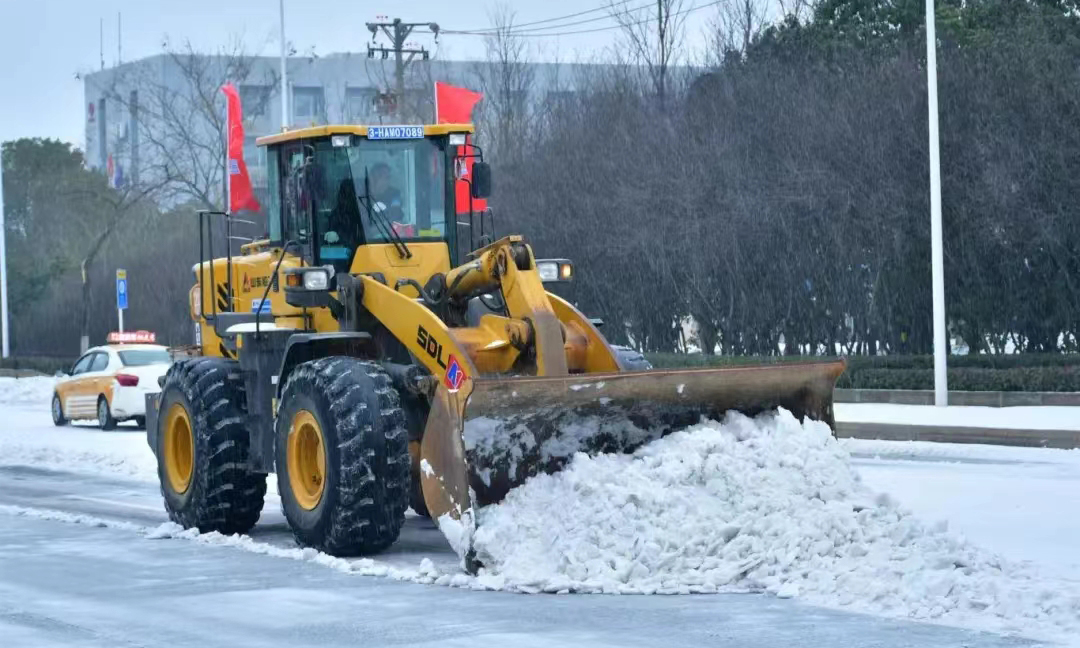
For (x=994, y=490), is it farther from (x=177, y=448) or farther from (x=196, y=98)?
(x=196, y=98)

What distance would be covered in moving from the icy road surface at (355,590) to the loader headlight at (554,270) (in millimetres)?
2107

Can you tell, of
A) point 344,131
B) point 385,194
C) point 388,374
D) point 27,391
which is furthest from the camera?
point 27,391

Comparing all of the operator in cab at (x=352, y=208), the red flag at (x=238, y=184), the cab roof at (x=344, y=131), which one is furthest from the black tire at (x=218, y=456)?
the red flag at (x=238, y=184)

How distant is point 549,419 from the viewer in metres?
11.2

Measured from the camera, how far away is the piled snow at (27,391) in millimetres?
41594

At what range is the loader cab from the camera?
1334cm

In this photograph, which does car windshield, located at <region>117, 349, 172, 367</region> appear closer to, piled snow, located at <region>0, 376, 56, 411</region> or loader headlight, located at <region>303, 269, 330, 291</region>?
piled snow, located at <region>0, 376, 56, 411</region>

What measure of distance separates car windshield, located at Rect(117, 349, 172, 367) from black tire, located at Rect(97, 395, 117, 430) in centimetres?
70

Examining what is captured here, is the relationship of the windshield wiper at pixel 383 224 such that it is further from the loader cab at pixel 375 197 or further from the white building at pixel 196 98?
the white building at pixel 196 98

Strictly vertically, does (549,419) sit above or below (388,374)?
below

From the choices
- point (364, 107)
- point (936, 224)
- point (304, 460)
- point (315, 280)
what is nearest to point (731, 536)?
point (304, 460)

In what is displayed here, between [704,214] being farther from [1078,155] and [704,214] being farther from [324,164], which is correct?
[324,164]

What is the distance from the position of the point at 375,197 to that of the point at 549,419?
3.05 meters

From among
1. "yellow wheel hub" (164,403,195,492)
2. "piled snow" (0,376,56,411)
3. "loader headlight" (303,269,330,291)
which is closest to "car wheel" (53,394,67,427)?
"piled snow" (0,376,56,411)
